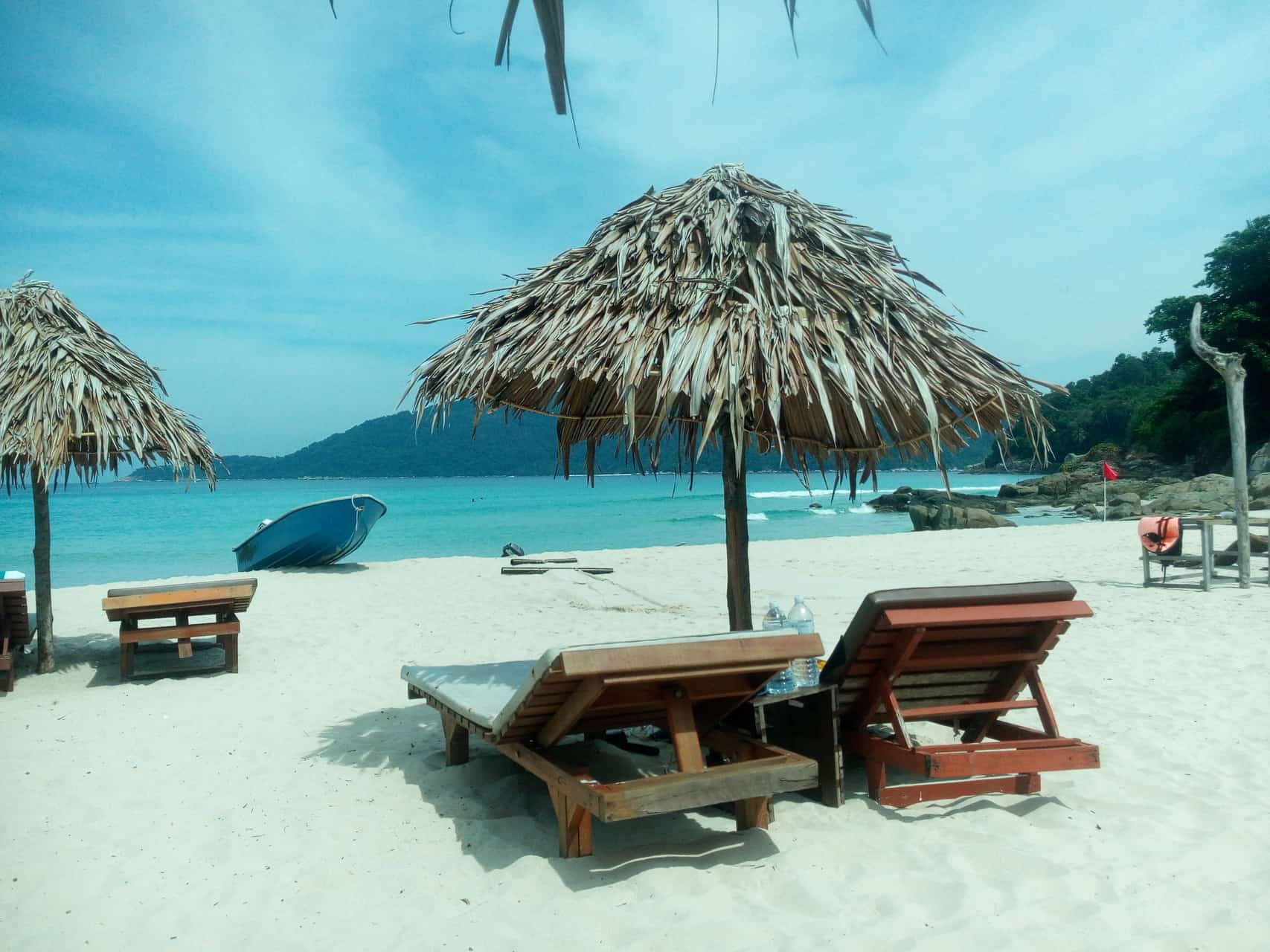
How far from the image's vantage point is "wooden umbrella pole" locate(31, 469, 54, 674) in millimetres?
6273

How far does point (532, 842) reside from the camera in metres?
3.13

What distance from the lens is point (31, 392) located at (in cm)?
620

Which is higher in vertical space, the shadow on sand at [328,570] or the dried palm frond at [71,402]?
the dried palm frond at [71,402]

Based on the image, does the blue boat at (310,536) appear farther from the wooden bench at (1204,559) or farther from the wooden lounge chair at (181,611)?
the wooden bench at (1204,559)

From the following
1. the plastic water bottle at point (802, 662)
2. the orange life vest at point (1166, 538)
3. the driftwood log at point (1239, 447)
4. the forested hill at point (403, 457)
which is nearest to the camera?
the plastic water bottle at point (802, 662)

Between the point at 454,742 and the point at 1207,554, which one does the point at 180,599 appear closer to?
the point at 454,742

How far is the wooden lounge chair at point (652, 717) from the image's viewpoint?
8.77 ft

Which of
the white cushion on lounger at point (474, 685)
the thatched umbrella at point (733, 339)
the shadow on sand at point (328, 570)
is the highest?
the thatched umbrella at point (733, 339)

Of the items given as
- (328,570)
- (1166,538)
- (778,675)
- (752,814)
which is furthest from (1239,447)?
(328,570)

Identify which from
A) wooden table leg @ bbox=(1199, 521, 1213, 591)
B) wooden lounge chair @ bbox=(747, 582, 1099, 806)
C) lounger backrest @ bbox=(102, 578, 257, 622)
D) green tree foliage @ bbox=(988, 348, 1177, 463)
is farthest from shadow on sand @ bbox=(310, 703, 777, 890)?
green tree foliage @ bbox=(988, 348, 1177, 463)

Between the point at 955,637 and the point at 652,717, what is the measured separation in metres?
1.14

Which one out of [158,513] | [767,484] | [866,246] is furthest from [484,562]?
[767,484]

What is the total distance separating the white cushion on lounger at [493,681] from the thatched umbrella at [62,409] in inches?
139

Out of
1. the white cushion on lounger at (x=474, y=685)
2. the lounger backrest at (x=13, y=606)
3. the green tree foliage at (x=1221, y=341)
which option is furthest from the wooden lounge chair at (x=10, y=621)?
the green tree foliage at (x=1221, y=341)
